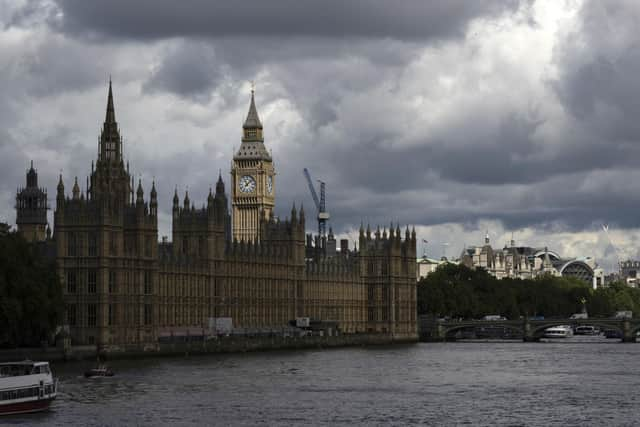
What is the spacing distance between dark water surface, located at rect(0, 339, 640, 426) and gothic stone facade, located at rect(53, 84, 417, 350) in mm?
7005

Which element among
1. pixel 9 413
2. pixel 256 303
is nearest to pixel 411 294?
pixel 256 303

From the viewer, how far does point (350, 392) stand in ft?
311

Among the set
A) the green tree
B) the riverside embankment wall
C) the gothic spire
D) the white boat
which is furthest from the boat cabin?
the gothic spire

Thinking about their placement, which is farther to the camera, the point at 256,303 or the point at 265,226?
the point at 265,226

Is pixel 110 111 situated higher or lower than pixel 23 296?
higher

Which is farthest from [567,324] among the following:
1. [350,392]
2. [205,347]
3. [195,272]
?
[350,392]

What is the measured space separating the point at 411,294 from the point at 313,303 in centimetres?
1948

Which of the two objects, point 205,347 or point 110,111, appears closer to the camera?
point 205,347

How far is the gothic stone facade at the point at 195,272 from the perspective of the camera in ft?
409

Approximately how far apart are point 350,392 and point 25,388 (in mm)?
23080

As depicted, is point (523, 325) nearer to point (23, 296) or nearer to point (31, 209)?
point (31, 209)

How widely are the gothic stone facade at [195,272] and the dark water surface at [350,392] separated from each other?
23.0ft

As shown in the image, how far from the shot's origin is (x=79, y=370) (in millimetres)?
107062

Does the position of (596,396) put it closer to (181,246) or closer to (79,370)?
(79,370)
